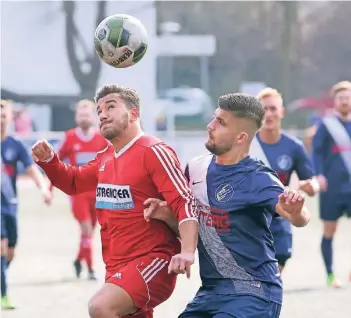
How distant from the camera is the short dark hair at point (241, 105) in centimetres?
568

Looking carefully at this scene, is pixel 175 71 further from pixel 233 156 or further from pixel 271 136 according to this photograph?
pixel 233 156

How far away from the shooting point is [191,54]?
44.6 m

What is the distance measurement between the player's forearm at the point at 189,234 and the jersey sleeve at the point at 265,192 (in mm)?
308

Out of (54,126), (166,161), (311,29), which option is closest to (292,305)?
(166,161)

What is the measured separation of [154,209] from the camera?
225 inches

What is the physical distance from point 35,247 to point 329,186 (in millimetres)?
4941

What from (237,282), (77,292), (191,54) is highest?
(191,54)

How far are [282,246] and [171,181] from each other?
272 cm

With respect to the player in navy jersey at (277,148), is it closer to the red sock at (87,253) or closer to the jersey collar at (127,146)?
the jersey collar at (127,146)

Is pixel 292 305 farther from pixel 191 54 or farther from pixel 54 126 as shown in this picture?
pixel 191 54

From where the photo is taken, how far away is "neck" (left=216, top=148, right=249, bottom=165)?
223 inches

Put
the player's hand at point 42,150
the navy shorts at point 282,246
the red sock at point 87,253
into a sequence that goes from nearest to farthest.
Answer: the player's hand at point 42,150
the navy shorts at point 282,246
the red sock at point 87,253

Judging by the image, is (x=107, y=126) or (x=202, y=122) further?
(x=202, y=122)

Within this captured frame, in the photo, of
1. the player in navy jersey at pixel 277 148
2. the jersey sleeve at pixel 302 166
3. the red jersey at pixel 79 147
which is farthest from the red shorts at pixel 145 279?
the red jersey at pixel 79 147
